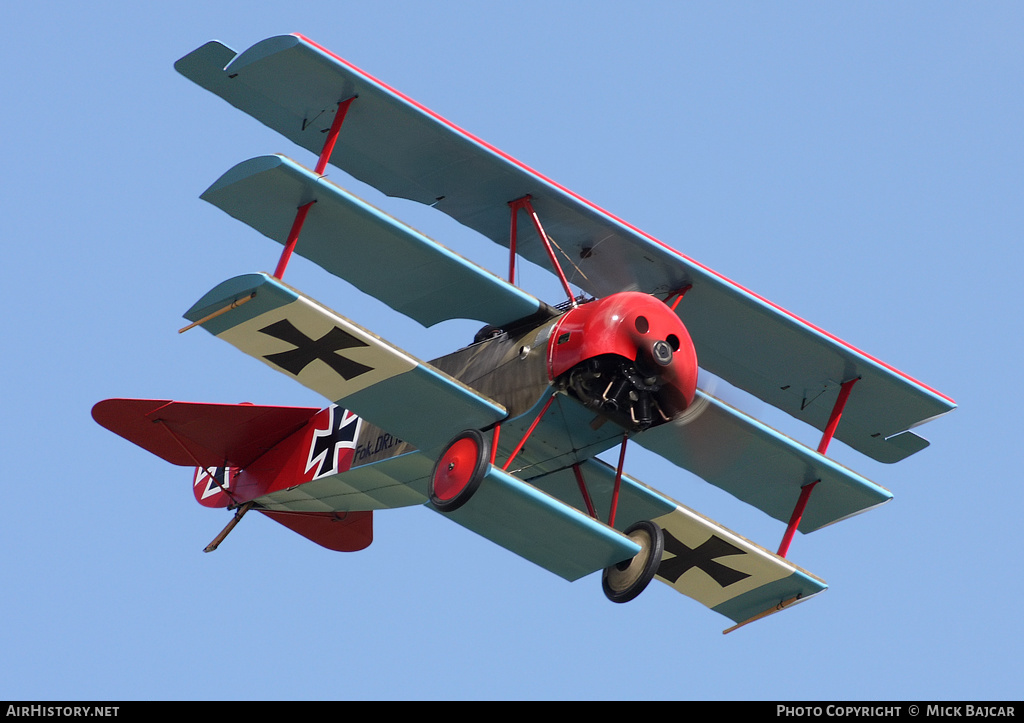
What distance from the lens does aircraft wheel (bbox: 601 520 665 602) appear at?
44.3ft

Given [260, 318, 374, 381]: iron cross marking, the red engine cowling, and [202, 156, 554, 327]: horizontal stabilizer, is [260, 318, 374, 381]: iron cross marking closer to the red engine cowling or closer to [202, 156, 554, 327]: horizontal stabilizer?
[202, 156, 554, 327]: horizontal stabilizer

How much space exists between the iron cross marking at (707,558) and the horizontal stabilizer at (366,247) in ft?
8.42

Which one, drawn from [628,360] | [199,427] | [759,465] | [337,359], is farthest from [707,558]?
[199,427]

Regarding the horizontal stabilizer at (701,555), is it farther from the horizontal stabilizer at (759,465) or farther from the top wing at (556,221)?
the top wing at (556,221)

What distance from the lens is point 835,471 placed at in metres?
15.1

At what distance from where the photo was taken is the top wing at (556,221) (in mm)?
13719

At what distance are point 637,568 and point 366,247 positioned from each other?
3.34 m

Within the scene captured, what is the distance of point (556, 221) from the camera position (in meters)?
14.5

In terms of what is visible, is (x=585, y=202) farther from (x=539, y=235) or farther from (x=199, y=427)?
(x=199, y=427)

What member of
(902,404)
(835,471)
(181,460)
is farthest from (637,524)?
(181,460)

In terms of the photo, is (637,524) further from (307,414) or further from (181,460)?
(181,460)

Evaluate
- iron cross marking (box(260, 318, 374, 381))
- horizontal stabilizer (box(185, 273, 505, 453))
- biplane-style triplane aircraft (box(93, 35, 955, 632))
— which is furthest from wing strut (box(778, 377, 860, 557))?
iron cross marking (box(260, 318, 374, 381))

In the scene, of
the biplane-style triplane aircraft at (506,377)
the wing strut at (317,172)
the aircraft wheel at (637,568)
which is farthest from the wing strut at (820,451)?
the wing strut at (317,172)
